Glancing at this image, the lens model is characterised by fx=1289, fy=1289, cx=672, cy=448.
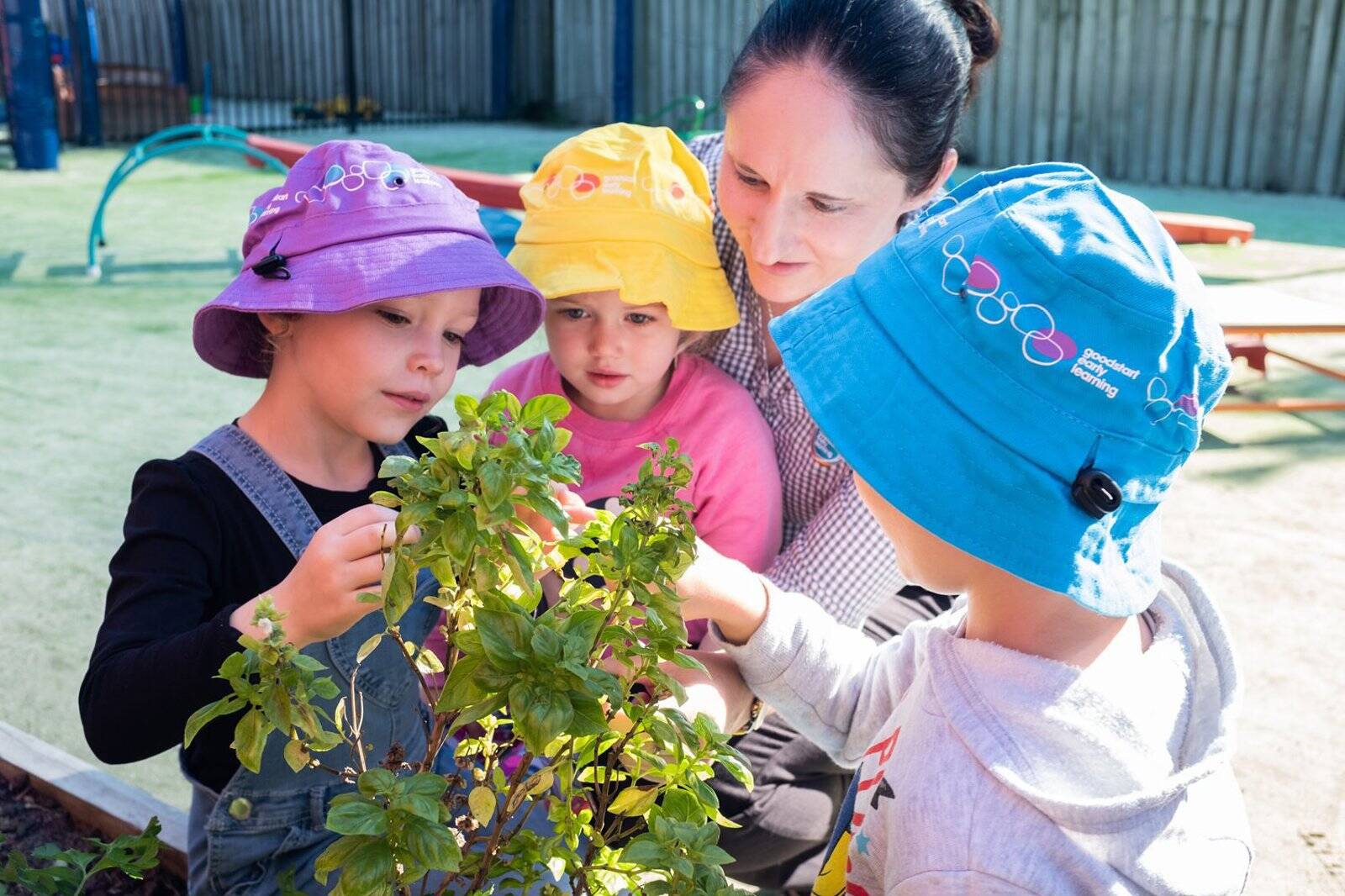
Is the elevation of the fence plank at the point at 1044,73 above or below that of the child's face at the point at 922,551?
below

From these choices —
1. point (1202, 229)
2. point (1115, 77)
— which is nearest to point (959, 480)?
point (1202, 229)

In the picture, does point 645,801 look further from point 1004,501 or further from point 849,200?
point 849,200

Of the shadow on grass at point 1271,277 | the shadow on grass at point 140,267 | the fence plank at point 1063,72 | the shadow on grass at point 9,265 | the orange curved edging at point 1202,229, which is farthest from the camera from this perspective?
the fence plank at point 1063,72

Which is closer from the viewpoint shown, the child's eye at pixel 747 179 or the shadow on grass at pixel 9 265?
the child's eye at pixel 747 179

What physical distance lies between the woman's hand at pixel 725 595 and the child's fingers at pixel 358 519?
0.40 meters

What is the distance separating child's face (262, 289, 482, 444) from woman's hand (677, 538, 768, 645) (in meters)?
0.49

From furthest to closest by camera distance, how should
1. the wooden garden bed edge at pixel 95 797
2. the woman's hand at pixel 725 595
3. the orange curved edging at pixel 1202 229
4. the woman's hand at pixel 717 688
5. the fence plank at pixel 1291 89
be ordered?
the fence plank at pixel 1291 89 < the orange curved edging at pixel 1202 229 < the wooden garden bed edge at pixel 95 797 < the woman's hand at pixel 717 688 < the woman's hand at pixel 725 595

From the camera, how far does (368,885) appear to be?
37.2 inches

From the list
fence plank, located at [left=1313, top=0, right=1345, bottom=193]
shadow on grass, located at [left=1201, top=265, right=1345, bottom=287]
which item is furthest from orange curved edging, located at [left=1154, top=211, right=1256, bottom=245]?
fence plank, located at [left=1313, top=0, right=1345, bottom=193]

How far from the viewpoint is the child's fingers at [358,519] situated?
1.29m

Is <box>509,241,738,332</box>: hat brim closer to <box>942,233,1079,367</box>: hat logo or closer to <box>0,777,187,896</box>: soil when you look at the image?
<box>942,233,1079,367</box>: hat logo

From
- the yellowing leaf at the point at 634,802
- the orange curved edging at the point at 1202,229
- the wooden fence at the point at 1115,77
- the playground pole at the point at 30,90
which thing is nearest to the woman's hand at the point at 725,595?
the yellowing leaf at the point at 634,802

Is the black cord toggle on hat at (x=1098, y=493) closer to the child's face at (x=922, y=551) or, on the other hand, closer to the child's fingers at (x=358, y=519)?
the child's face at (x=922, y=551)

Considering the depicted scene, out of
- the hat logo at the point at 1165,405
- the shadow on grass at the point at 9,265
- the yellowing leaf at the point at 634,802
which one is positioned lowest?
the shadow on grass at the point at 9,265
